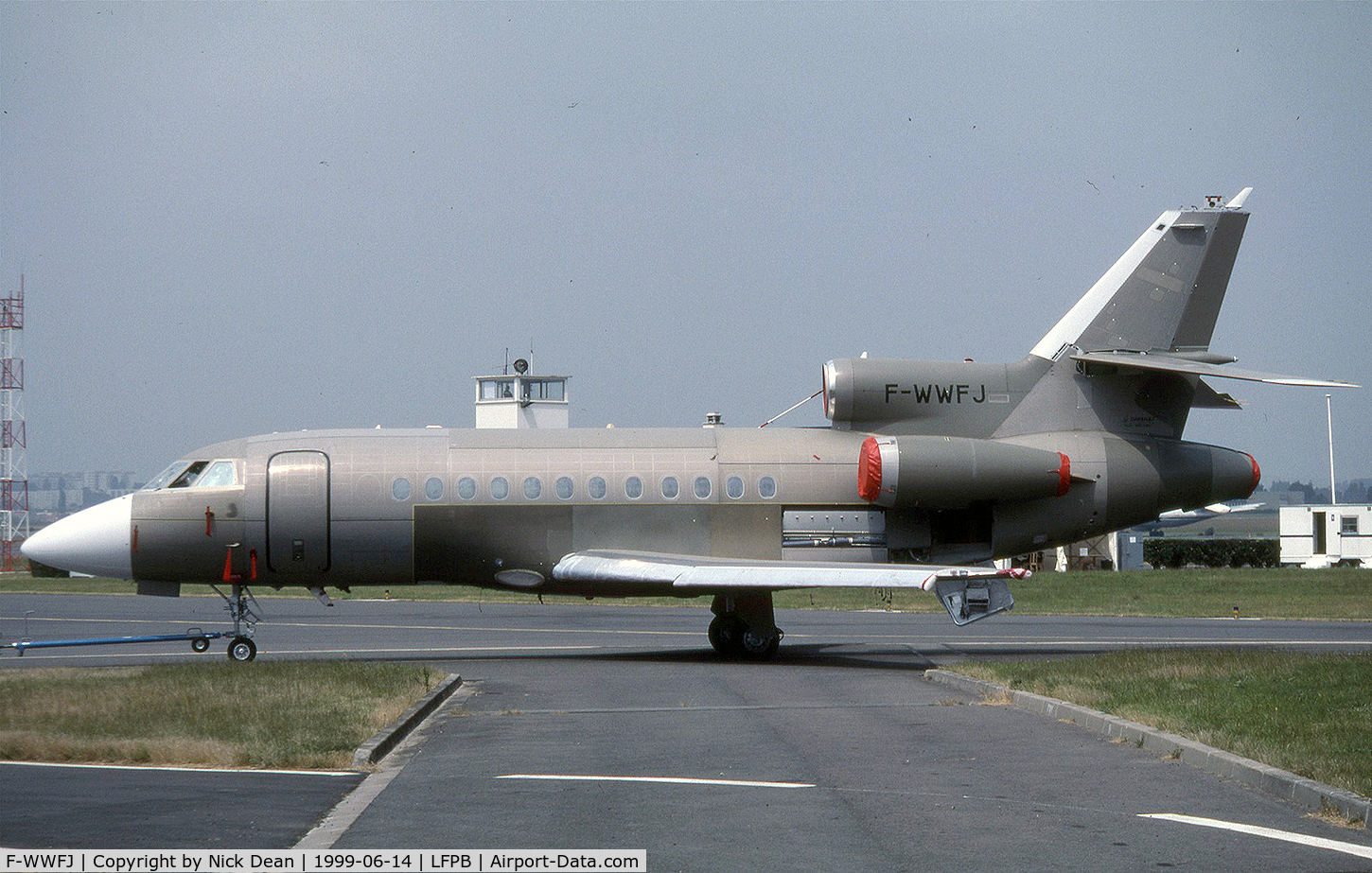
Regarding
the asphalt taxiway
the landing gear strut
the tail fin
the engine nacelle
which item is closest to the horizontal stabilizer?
the tail fin

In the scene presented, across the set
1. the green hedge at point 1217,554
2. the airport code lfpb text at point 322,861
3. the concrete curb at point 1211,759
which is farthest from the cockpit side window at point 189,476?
the green hedge at point 1217,554

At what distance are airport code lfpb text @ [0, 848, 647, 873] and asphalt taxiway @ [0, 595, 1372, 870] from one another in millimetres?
269

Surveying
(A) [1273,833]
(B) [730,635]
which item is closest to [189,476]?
(B) [730,635]

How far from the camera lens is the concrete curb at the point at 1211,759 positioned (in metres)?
9.59

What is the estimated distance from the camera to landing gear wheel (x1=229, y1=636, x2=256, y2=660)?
2194 cm

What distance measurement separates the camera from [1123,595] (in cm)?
4275

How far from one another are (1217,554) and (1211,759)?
62.9 meters

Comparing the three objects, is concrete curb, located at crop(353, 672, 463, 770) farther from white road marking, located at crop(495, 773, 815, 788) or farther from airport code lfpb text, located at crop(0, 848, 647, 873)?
airport code lfpb text, located at crop(0, 848, 647, 873)

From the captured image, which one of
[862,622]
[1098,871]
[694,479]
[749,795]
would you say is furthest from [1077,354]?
[1098,871]

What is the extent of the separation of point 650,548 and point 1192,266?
34.7 ft

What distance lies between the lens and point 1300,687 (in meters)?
15.4

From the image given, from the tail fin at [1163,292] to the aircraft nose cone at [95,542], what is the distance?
15305mm

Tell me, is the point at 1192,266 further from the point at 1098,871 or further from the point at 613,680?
the point at 1098,871

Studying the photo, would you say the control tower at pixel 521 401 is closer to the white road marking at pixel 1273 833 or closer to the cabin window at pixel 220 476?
the cabin window at pixel 220 476
